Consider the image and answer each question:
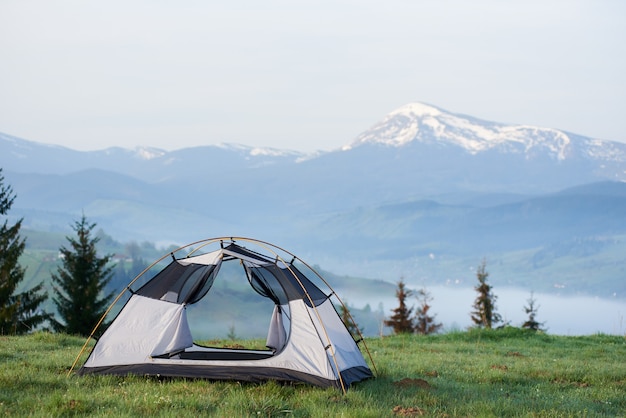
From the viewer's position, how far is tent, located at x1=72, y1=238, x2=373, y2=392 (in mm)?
12500

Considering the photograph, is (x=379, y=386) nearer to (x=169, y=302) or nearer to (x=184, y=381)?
(x=184, y=381)

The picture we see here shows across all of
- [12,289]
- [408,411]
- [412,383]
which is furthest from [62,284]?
[408,411]

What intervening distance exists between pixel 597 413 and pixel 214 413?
5090mm

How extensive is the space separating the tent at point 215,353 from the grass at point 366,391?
0.28m

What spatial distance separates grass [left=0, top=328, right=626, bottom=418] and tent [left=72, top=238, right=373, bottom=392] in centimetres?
28

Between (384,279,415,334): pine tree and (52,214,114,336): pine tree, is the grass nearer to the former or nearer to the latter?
(52,214,114,336): pine tree

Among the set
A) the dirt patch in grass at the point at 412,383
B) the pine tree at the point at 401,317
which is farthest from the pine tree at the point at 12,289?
the dirt patch in grass at the point at 412,383

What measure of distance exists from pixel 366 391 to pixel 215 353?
12.9ft

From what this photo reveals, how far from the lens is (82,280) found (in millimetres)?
37406

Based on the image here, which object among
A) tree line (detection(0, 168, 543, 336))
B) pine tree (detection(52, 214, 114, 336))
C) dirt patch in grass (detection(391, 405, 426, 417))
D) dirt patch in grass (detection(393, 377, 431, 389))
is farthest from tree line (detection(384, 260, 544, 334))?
dirt patch in grass (detection(391, 405, 426, 417))

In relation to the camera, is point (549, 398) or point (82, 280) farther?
point (82, 280)

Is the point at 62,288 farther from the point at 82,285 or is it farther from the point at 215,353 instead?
the point at 215,353

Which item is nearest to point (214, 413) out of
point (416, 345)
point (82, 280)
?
point (416, 345)

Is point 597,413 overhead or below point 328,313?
below
